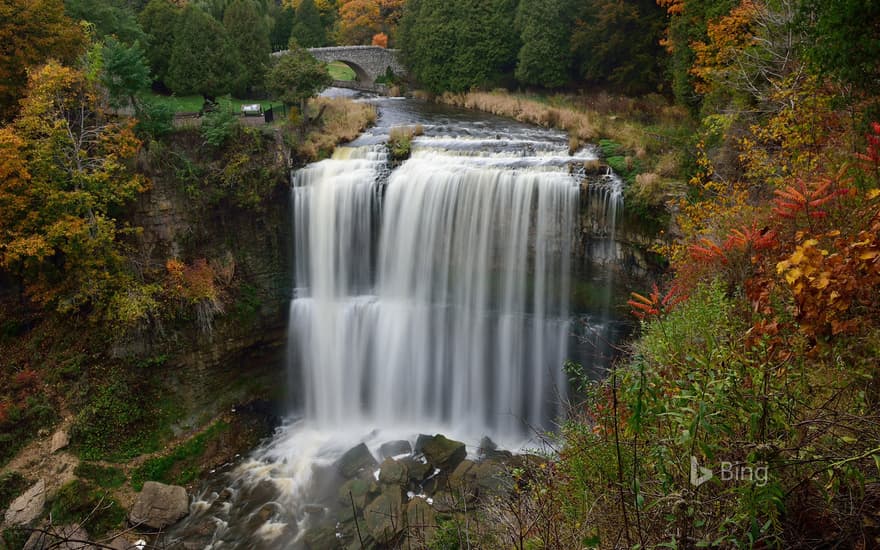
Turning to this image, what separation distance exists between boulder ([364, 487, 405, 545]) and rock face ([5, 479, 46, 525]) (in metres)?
7.16

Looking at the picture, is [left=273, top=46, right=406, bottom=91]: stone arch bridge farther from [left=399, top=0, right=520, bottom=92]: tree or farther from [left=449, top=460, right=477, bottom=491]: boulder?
[left=449, top=460, right=477, bottom=491]: boulder

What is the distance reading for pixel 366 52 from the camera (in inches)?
1502

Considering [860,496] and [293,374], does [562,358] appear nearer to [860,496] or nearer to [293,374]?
[293,374]

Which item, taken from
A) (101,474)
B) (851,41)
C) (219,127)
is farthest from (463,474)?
(219,127)

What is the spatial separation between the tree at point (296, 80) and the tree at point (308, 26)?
85.0 ft

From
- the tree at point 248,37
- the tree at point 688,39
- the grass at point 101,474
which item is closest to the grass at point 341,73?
the tree at point 248,37

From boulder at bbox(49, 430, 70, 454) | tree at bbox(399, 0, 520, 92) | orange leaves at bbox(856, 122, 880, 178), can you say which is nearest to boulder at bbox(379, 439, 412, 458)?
boulder at bbox(49, 430, 70, 454)

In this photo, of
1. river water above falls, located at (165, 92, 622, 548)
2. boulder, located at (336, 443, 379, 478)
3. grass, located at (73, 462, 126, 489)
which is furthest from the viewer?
river water above falls, located at (165, 92, 622, 548)

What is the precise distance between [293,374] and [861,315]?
13.6 m

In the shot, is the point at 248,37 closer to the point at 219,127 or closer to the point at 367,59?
the point at 219,127

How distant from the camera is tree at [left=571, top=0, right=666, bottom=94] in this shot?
21719 mm

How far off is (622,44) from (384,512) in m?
21.4

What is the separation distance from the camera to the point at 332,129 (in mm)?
17719

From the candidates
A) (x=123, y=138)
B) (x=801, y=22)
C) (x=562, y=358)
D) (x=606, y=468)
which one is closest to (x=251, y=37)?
(x=123, y=138)
